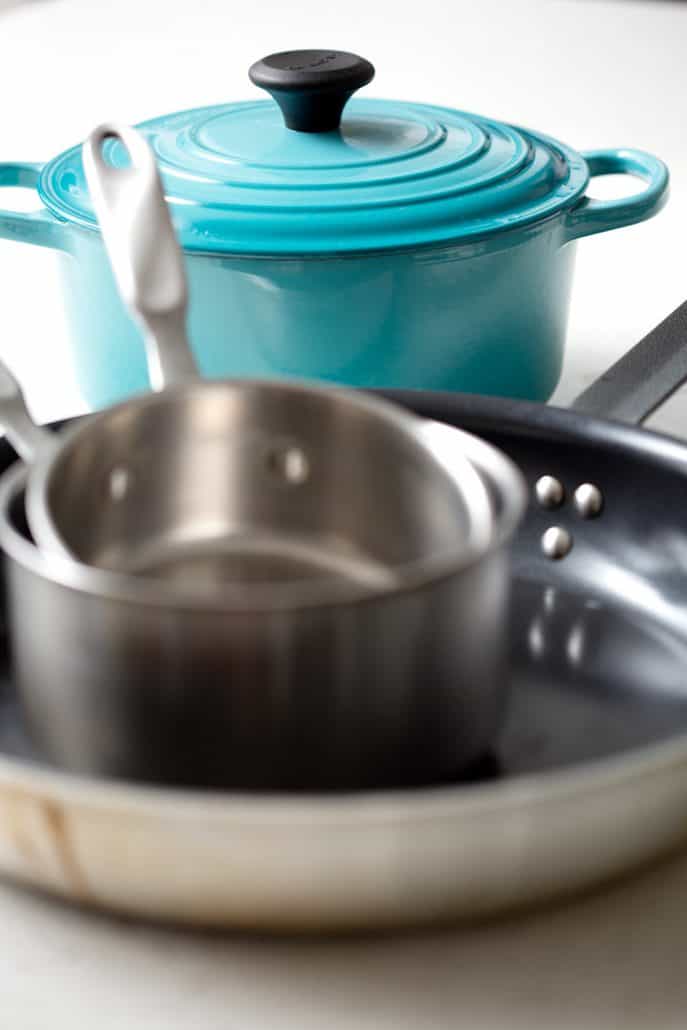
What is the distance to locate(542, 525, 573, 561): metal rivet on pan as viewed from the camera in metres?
0.54

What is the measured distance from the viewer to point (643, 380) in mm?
595

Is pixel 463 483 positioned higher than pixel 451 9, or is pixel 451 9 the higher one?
pixel 463 483

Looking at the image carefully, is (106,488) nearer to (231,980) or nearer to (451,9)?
(231,980)

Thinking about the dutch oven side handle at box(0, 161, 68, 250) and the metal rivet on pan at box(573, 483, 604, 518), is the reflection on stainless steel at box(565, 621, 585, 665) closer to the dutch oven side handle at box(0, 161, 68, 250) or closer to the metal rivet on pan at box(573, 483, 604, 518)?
the metal rivet on pan at box(573, 483, 604, 518)

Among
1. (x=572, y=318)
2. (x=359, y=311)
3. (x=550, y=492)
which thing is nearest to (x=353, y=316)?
(x=359, y=311)

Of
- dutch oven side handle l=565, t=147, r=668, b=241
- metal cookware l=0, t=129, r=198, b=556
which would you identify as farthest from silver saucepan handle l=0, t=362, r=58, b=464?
dutch oven side handle l=565, t=147, r=668, b=241

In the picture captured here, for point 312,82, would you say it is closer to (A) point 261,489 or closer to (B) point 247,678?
(A) point 261,489

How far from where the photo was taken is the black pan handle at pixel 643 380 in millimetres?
580

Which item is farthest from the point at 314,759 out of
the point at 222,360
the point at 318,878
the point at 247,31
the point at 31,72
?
the point at 247,31

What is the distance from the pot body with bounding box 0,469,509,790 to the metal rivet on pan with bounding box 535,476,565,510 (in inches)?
6.4

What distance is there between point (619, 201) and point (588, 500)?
0.59ft

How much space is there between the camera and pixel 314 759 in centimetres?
36

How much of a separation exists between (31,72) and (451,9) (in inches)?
15.5

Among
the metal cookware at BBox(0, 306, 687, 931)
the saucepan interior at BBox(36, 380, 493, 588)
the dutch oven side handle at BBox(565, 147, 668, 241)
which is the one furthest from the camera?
the dutch oven side handle at BBox(565, 147, 668, 241)
